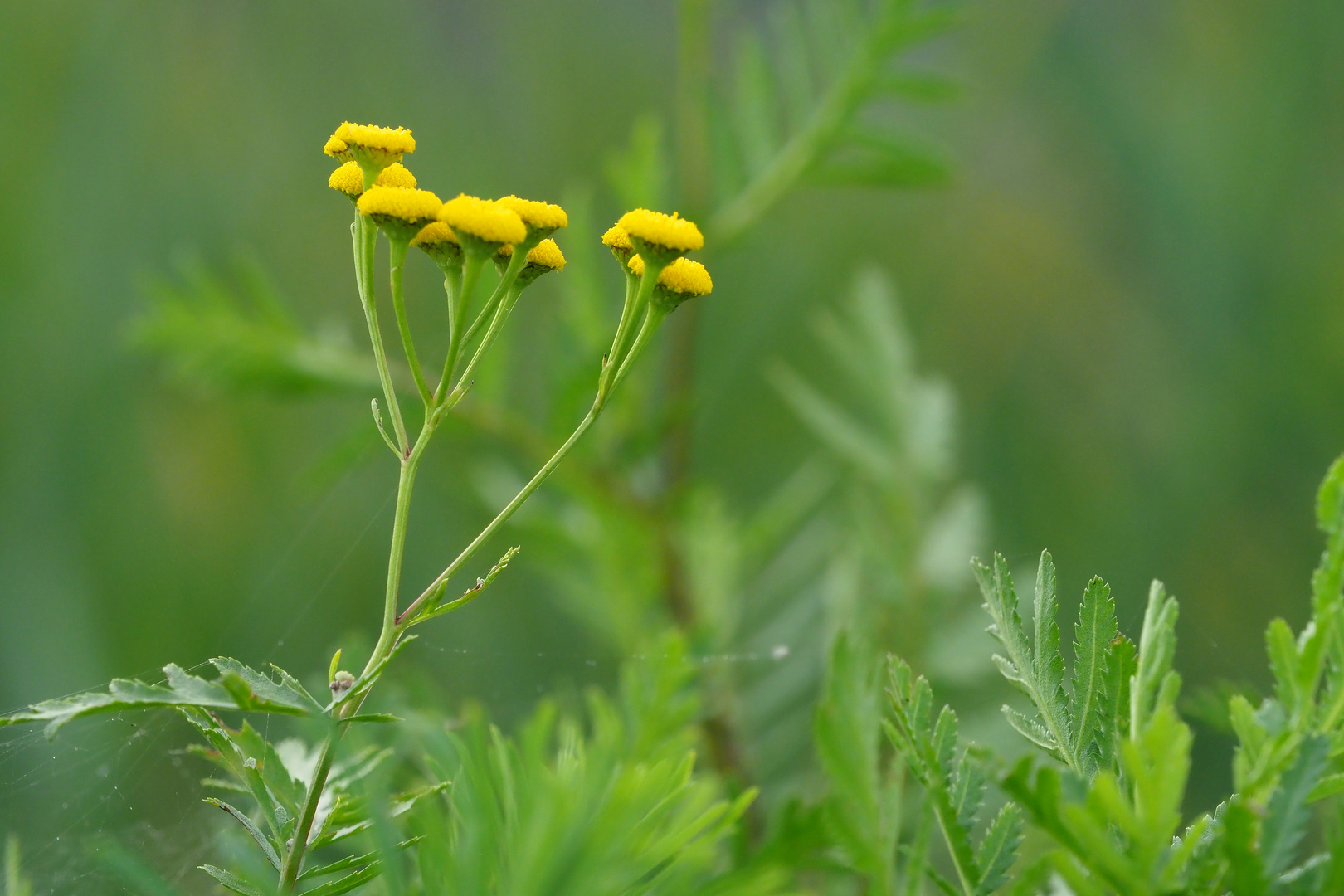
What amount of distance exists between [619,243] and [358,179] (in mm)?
62

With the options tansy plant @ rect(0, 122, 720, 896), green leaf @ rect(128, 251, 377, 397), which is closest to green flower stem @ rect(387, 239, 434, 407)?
tansy plant @ rect(0, 122, 720, 896)

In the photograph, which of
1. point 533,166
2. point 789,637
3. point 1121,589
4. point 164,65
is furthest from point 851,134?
point 164,65

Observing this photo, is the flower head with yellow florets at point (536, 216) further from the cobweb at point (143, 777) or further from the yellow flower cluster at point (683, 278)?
the cobweb at point (143, 777)

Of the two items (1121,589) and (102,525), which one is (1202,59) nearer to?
(1121,589)

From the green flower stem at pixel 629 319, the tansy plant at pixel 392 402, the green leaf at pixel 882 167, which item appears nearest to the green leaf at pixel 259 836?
the tansy plant at pixel 392 402

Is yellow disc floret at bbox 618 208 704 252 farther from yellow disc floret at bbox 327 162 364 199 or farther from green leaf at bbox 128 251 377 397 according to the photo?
green leaf at bbox 128 251 377 397

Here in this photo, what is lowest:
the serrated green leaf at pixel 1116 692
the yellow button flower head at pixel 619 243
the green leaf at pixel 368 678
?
the green leaf at pixel 368 678

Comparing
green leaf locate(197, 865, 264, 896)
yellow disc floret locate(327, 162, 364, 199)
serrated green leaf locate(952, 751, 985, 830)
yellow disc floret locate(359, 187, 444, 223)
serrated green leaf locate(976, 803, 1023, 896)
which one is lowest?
green leaf locate(197, 865, 264, 896)

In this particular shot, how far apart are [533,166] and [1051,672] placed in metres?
1.01

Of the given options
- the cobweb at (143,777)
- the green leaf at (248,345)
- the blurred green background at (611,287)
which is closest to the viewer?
the cobweb at (143,777)

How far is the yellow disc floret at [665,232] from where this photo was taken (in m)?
0.21

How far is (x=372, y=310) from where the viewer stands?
8.1 inches

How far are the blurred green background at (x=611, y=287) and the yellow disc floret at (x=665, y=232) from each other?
1.78ft

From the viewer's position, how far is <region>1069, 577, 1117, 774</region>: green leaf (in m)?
0.17
